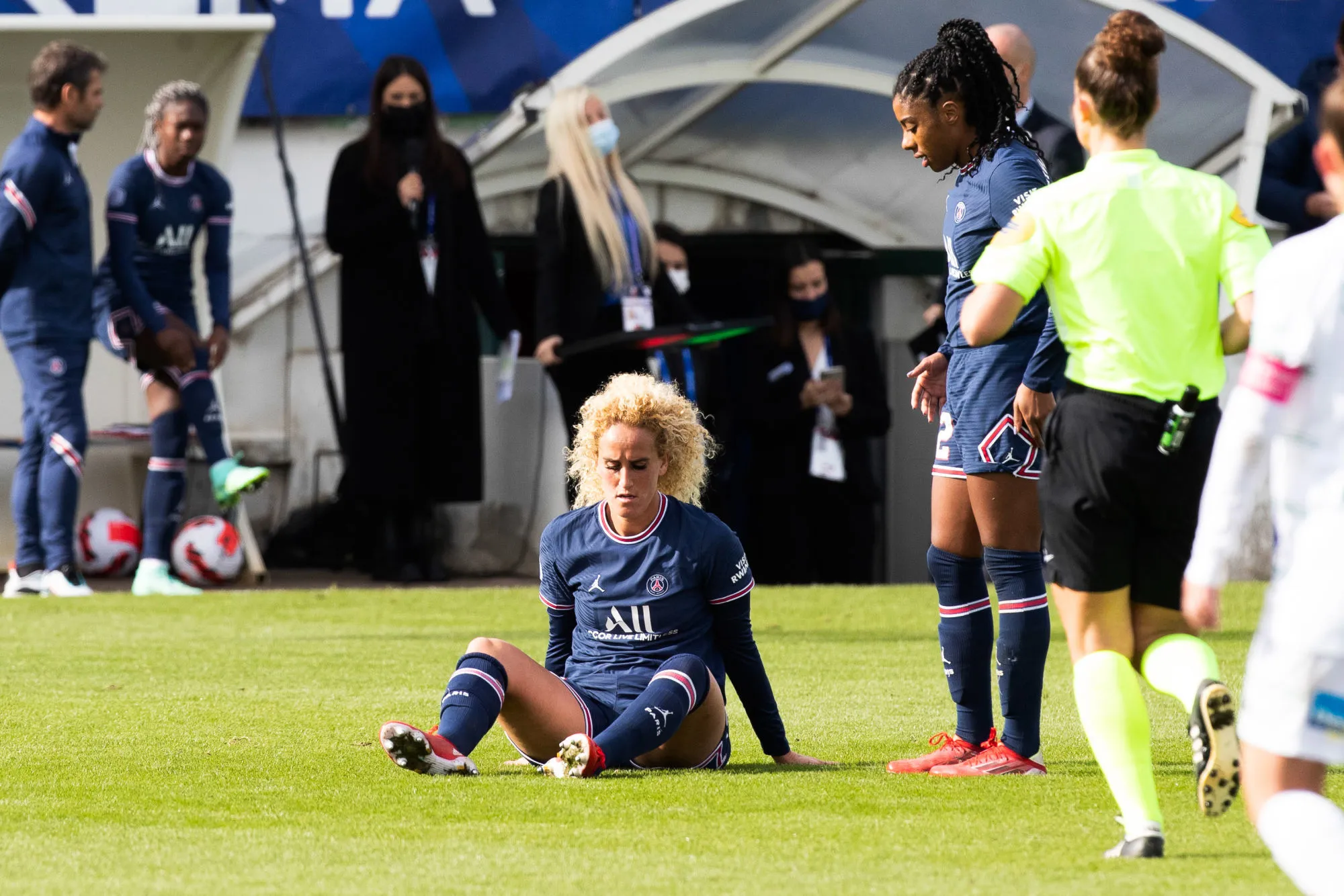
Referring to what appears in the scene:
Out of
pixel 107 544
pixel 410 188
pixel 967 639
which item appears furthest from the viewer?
pixel 107 544

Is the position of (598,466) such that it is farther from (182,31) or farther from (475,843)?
(182,31)

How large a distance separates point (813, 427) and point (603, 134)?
222 centimetres

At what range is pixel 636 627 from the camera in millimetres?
5098

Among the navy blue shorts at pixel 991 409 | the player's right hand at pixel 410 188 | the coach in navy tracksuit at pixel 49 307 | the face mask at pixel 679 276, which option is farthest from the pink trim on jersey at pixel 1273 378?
the face mask at pixel 679 276

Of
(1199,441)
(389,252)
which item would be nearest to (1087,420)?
(1199,441)

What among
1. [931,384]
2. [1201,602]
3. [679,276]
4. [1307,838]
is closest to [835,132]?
[679,276]

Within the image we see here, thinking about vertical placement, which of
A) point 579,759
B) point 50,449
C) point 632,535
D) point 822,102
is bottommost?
point 579,759

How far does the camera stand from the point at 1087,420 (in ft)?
12.6

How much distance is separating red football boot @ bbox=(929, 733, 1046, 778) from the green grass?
65 mm

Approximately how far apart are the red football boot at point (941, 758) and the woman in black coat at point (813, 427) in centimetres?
654

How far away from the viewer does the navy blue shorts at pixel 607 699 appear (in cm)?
504

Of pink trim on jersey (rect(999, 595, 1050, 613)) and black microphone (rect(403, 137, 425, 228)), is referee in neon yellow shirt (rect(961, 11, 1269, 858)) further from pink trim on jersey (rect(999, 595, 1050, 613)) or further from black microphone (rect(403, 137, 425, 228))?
black microphone (rect(403, 137, 425, 228))

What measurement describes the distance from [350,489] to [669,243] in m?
2.22

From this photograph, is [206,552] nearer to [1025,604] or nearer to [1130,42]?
[1025,604]
